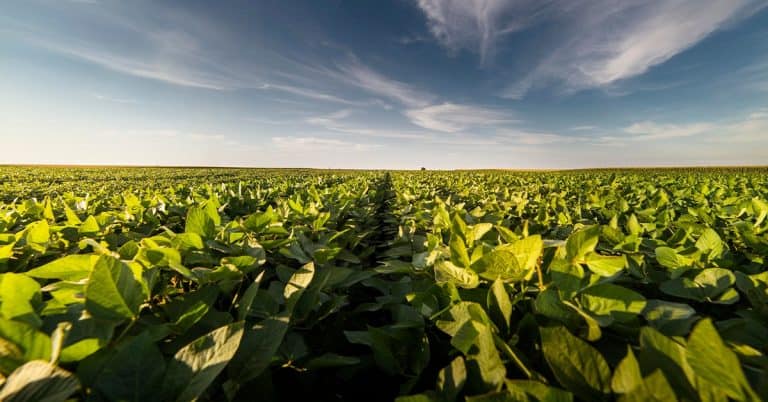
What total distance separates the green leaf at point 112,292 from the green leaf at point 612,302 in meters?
1.21

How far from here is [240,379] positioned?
2.62 feet

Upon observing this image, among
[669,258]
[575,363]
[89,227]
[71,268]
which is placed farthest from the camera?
[89,227]

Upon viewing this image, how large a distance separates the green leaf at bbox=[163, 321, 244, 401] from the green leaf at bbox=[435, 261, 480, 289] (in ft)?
2.29

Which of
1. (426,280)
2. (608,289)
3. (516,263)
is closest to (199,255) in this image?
(426,280)

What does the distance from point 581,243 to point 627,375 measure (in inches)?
19.4

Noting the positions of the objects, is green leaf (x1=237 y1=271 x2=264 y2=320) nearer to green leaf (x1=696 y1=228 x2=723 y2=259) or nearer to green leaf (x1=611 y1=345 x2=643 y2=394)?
green leaf (x1=611 y1=345 x2=643 y2=394)

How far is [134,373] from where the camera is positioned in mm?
701

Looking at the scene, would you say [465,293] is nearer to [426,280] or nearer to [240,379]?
[426,280]

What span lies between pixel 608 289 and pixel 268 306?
103cm

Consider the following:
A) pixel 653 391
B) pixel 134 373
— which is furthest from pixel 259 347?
pixel 653 391

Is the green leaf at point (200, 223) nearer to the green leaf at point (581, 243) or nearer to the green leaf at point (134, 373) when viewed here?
the green leaf at point (134, 373)

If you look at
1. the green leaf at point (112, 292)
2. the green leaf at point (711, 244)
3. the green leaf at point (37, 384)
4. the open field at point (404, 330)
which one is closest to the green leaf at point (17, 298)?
the open field at point (404, 330)

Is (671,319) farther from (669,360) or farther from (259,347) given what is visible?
(259,347)

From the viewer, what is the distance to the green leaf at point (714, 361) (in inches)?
20.7
